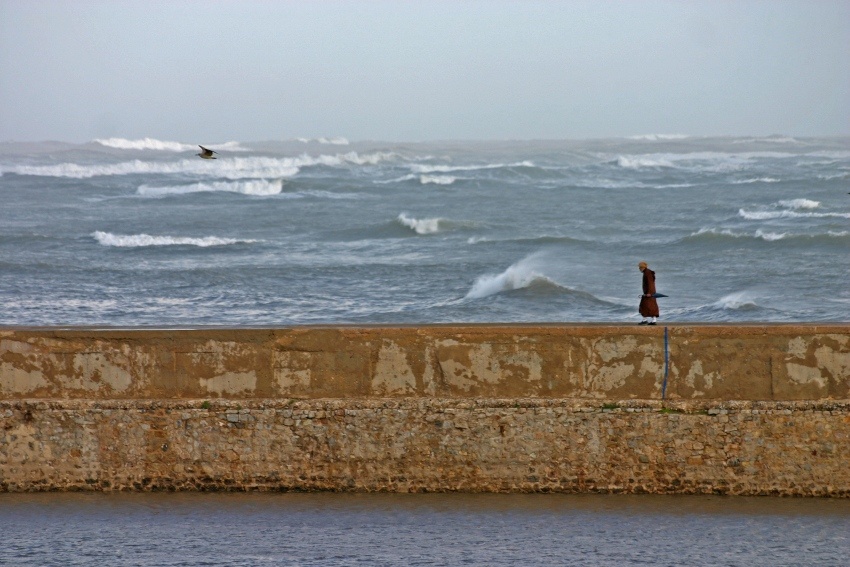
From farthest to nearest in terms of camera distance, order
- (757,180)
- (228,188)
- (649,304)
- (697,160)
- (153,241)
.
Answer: (697,160)
(228,188)
(757,180)
(153,241)
(649,304)

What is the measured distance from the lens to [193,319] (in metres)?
21.0

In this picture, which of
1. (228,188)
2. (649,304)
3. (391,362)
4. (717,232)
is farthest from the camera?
(228,188)

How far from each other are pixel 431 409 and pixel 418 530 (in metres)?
1.05

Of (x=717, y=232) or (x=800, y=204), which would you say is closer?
(x=717, y=232)

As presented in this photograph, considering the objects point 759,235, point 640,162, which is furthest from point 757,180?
point 759,235

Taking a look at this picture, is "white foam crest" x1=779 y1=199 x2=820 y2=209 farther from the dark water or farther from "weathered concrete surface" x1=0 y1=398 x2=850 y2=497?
the dark water

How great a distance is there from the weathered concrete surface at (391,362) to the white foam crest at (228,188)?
49.1 m

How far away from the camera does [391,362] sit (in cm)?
1021

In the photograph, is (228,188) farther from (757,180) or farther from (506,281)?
(506,281)

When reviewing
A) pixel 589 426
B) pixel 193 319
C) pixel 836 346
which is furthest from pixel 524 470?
pixel 193 319

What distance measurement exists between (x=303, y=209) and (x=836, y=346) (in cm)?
4196

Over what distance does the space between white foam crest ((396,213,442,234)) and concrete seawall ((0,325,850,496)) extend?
3152cm

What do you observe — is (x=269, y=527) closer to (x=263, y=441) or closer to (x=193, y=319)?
(x=263, y=441)

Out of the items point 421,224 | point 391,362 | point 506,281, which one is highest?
point 391,362
